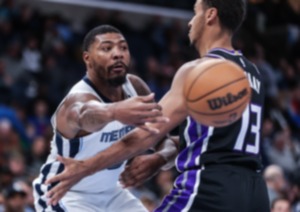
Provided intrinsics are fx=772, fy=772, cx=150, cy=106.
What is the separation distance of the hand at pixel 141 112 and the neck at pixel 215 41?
0.63 meters

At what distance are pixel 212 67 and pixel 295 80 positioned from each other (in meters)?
12.5

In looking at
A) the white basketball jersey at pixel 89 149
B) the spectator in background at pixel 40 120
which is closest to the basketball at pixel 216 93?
the white basketball jersey at pixel 89 149

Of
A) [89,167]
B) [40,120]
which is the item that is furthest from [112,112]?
[40,120]

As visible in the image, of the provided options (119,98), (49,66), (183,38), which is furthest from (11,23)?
(119,98)

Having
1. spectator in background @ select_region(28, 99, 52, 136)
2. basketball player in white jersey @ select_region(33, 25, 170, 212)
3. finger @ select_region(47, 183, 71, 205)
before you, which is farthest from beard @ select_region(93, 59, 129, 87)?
spectator in background @ select_region(28, 99, 52, 136)

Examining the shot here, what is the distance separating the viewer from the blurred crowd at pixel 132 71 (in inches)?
410

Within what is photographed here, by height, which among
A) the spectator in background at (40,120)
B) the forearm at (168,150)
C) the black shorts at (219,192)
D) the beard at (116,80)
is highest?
the beard at (116,80)

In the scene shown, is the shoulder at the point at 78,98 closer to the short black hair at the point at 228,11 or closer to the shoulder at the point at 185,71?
the shoulder at the point at 185,71

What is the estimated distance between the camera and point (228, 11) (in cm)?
485

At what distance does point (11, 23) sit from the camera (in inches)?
533

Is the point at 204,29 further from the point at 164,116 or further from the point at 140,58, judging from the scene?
the point at 140,58

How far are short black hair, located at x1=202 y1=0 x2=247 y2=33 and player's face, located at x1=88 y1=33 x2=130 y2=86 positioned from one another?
1.20 metres

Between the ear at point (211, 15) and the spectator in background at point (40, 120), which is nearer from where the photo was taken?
the ear at point (211, 15)

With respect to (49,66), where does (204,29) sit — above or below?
above
